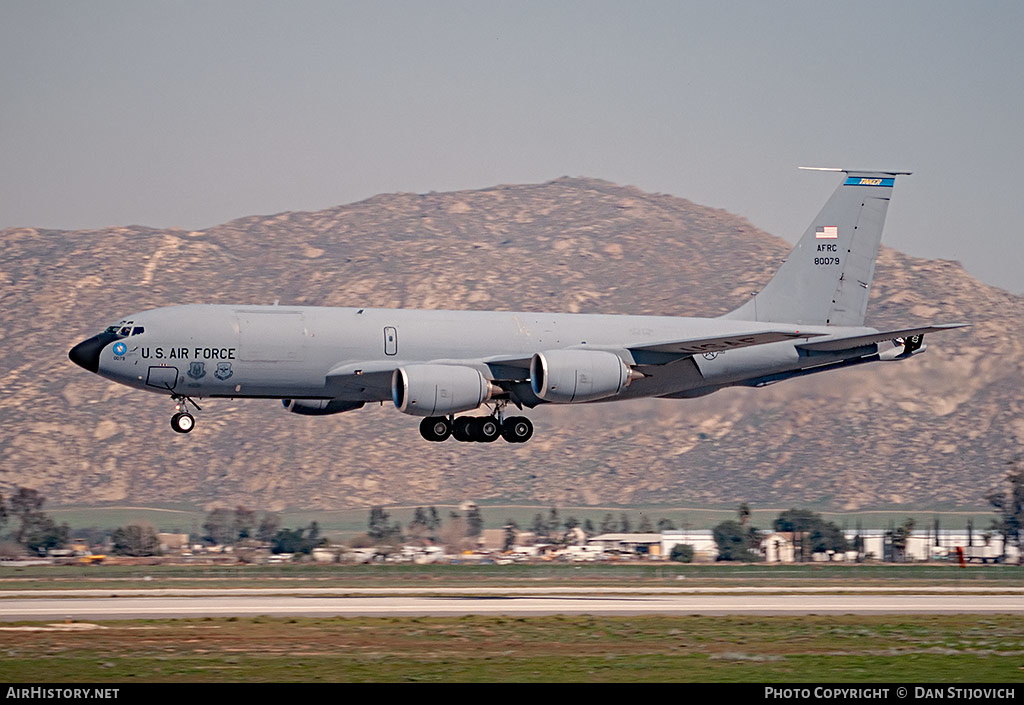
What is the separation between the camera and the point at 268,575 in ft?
204

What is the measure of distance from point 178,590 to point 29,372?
A: 131996 millimetres

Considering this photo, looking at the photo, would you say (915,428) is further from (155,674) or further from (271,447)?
(155,674)

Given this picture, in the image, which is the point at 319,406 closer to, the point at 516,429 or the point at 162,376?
the point at 162,376

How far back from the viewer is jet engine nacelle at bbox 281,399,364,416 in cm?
5125

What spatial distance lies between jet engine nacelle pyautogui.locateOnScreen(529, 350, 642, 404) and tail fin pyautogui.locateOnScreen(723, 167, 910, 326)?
9.06 m

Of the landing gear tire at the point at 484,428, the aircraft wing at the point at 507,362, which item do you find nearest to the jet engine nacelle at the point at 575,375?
the aircraft wing at the point at 507,362

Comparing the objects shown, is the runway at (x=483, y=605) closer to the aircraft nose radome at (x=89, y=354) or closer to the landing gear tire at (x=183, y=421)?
the landing gear tire at (x=183, y=421)

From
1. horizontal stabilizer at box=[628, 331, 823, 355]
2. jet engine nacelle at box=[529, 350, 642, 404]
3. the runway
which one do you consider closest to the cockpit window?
the runway

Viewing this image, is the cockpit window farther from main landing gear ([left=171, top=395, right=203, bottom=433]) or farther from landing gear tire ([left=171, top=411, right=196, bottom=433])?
landing gear tire ([left=171, top=411, right=196, bottom=433])

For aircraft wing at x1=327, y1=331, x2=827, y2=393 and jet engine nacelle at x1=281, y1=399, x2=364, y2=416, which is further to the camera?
jet engine nacelle at x1=281, y1=399, x2=364, y2=416

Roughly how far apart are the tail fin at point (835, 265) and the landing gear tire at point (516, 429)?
1052cm

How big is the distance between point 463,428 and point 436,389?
462cm

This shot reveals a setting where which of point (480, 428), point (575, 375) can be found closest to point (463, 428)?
point (480, 428)

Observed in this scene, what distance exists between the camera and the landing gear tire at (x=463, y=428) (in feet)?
169
